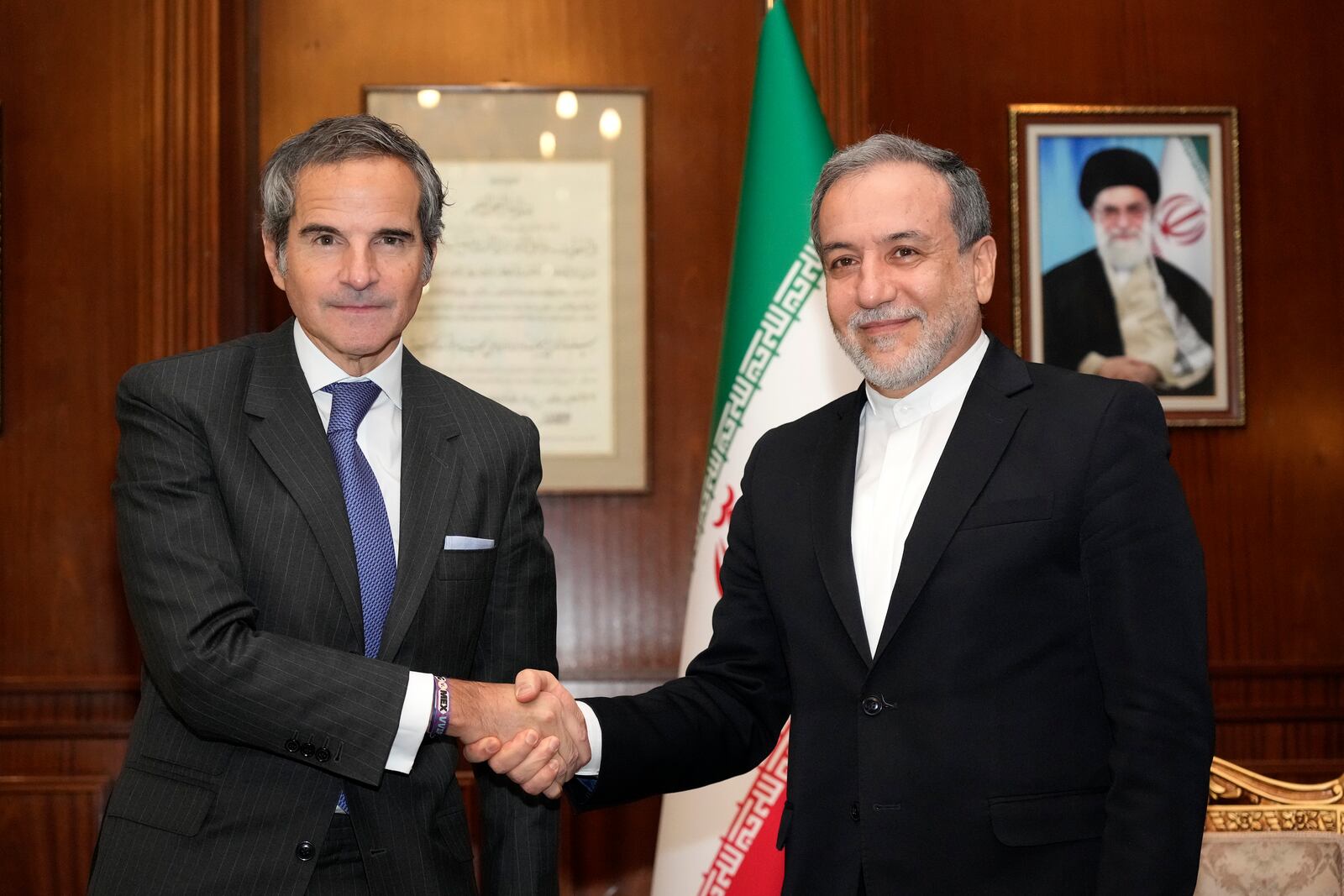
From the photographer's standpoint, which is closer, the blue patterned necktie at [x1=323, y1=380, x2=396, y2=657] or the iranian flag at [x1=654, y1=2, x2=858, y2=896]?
the blue patterned necktie at [x1=323, y1=380, x2=396, y2=657]

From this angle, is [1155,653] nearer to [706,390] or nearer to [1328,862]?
[1328,862]

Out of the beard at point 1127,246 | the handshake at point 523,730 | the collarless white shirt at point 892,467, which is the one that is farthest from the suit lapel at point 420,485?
the beard at point 1127,246

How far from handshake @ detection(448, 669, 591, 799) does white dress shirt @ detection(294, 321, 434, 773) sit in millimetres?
128

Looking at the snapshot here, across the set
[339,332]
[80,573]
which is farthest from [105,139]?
[339,332]

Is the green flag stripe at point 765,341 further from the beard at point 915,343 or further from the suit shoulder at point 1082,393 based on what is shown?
the suit shoulder at point 1082,393

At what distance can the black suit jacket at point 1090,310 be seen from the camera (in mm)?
3918

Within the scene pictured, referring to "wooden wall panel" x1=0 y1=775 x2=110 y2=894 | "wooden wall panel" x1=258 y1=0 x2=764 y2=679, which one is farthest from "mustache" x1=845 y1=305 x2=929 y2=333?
"wooden wall panel" x1=0 y1=775 x2=110 y2=894

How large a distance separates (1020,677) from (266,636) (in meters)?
1.07

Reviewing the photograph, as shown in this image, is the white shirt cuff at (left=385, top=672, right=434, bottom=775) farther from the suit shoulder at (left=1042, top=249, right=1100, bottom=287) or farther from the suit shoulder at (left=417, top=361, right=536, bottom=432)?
the suit shoulder at (left=1042, top=249, right=1100, bottom=287)

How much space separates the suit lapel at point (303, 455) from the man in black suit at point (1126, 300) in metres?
2.64

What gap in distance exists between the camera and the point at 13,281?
12.3 feet

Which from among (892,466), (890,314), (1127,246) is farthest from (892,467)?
(1127,246)

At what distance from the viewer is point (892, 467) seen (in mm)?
2012

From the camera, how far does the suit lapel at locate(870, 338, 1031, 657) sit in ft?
5.92
